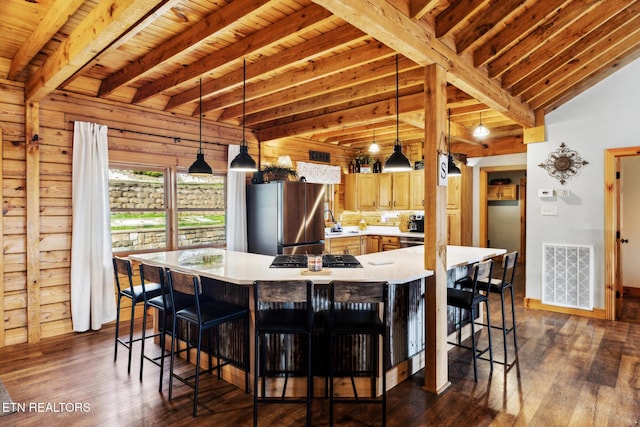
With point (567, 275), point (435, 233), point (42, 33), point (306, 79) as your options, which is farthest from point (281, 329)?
point (567, 275)

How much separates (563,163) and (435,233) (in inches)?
129

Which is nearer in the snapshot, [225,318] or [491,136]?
[225,318]

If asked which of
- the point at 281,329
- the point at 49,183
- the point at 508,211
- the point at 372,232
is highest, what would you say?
the point at 49,183

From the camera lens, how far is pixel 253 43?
305cm

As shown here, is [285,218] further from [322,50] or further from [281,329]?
[281,329]

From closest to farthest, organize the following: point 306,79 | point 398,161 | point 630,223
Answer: point 398,161 < point 306,79 < point 630,223

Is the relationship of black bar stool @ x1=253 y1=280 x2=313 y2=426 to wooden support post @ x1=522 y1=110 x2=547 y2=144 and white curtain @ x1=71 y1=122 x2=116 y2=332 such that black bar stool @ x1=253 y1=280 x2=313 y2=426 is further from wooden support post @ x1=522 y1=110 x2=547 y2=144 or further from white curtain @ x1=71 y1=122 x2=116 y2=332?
wooden support post @ x1=522 y1=110 x2=547 y2=144

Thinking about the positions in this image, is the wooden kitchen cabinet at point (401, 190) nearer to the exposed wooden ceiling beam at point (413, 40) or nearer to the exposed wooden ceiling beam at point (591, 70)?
the exposed wooden ceiling beam at point (591, 70)

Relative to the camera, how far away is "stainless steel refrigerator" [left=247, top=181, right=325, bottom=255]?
5211mm

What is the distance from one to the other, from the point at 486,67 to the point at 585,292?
3.23m

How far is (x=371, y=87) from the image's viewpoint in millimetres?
4098

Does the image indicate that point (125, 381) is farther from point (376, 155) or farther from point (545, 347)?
point (376, 155)

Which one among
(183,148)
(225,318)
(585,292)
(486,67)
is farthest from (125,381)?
(585,292)

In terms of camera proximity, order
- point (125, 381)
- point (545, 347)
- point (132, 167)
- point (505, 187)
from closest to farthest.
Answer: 1. point (125, 381)
2. point (545, 347)
3. point (132, 167)
4. point (505, 187)
